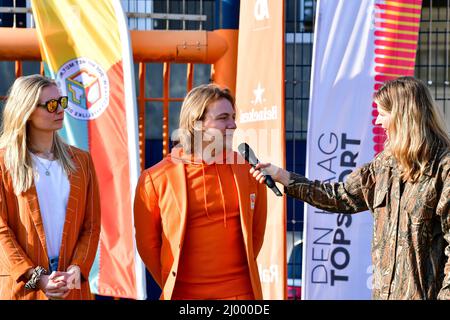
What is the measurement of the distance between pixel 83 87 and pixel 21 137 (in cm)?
158

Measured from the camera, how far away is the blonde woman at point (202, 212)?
14.5 feet

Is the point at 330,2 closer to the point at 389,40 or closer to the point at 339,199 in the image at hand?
the point at 389,40

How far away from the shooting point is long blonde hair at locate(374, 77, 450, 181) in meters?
3.92

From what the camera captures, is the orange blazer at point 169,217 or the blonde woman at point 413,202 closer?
the blonde woman at point 413,202

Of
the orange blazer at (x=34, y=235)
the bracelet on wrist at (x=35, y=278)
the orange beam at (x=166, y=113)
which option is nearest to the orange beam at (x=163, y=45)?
the orange beam at (x=166, y=113)

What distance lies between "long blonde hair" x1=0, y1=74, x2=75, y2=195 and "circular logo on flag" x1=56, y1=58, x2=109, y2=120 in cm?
138

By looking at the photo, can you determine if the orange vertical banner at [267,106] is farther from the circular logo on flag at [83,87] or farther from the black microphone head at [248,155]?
the black microphone head at [248,155]

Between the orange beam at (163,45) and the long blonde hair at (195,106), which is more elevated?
the orange beam at (163,45)

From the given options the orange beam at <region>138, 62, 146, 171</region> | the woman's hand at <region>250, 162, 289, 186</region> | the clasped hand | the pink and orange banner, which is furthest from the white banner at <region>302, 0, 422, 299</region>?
the clasped hand

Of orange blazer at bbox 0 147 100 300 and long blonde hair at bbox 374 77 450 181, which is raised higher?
long blonde hair at bbox 374 77 450 181

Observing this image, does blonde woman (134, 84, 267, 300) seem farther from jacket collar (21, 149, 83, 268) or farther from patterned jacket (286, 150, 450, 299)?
patterned jacket (286, 150, 450, 299)

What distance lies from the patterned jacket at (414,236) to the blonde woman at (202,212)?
2.23ft

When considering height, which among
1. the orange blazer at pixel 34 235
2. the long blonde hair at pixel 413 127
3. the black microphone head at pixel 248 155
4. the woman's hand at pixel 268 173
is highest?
the long blonde hair at pixel 413 127

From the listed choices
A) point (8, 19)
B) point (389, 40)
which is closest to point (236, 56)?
point (389, 40)
